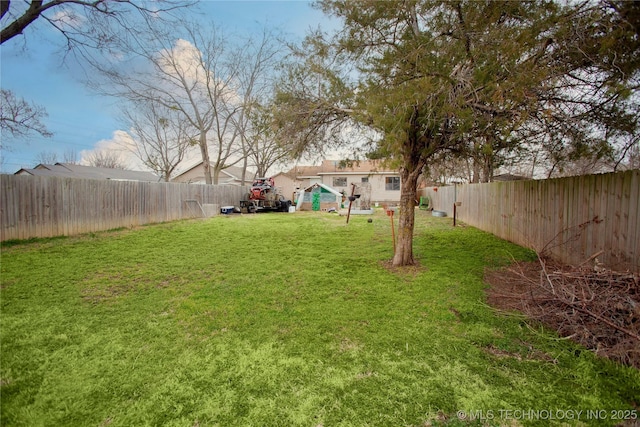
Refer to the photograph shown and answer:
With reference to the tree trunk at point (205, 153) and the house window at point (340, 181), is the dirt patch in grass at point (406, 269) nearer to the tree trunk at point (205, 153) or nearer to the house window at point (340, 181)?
the tree trunk at point (205, 153)

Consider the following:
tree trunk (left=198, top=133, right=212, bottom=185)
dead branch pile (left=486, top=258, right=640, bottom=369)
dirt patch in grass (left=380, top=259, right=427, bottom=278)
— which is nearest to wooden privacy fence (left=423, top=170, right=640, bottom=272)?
dead branch pile (left=486, top=258, right=640, bottom=369)

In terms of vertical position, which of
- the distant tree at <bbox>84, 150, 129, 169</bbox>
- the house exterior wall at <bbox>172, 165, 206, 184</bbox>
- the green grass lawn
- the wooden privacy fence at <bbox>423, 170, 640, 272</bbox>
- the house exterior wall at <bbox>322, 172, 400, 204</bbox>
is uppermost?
the distant tree at <bbox>84, 150, 129, 169</bbox>

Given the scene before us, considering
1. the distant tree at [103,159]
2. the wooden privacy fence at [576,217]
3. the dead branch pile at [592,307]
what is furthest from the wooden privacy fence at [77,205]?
the distant tree at [103,159]

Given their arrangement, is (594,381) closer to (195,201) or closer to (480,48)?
(480,48)

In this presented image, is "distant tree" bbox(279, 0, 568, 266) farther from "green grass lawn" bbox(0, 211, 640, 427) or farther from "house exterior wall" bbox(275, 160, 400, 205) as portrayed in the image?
"house exterior wall" bbox(275, 160, 400, 205)

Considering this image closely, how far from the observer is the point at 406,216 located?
5.27m

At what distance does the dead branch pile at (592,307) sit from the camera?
251 centimetres

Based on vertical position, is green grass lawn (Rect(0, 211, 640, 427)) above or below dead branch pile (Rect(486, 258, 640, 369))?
below

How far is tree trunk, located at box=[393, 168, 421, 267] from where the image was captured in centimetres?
522

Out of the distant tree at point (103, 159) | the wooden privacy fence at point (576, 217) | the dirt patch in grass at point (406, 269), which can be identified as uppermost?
the distant tree at point (103, 159)

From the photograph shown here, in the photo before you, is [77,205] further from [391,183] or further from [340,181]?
[391,183]

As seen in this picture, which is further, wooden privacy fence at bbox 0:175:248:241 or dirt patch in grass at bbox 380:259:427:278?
wooden privacy fence at bbox 0:175:248:241

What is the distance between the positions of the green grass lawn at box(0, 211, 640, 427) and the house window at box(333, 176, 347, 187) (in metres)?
21.1

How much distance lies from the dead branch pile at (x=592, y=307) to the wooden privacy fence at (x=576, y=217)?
Result: 0.37m
